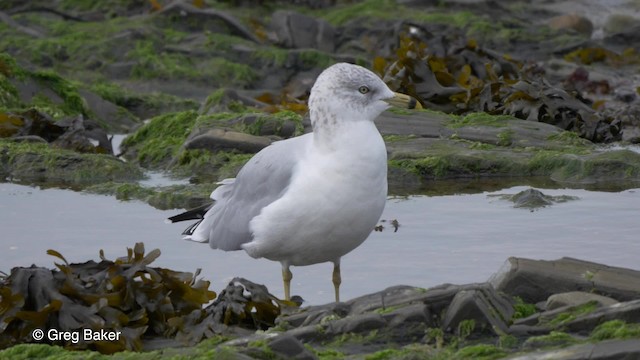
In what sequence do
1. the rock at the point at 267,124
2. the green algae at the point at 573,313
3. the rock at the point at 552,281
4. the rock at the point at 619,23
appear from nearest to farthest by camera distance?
the green algae at the point at 573,313, the rock at the point at 552,281, the rock at the point at 267,124, the rock at the point at 619,23

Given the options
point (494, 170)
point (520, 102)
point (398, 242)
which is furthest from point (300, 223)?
point (520, 102)

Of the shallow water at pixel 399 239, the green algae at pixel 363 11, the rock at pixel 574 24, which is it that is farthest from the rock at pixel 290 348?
the rock at pixel 574 24

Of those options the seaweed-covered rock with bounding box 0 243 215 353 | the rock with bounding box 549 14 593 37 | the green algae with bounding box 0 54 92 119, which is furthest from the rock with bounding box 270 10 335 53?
the seaweed-covered rock with bounding box 0 243 215 353

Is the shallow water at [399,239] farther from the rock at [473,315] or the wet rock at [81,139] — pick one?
the wet rock at [81,139]

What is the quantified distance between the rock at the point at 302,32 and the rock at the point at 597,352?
11591 millimetres

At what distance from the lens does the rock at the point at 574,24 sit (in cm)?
1631

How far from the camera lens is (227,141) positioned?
907 cm

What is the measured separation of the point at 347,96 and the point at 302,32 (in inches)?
397

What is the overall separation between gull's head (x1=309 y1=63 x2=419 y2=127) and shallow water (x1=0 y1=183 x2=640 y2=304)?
843mm

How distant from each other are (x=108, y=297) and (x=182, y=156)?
13.9ft

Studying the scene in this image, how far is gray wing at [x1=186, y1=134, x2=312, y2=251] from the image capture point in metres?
5.52

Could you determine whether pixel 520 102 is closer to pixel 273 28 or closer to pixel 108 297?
pixel 108 297

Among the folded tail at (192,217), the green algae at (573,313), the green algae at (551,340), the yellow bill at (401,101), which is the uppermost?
the yellow bill at (401,101)

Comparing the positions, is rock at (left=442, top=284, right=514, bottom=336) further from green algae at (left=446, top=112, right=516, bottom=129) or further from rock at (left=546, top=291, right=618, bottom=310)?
green algae at (left=446, top=112, right=516, bottom=129)
